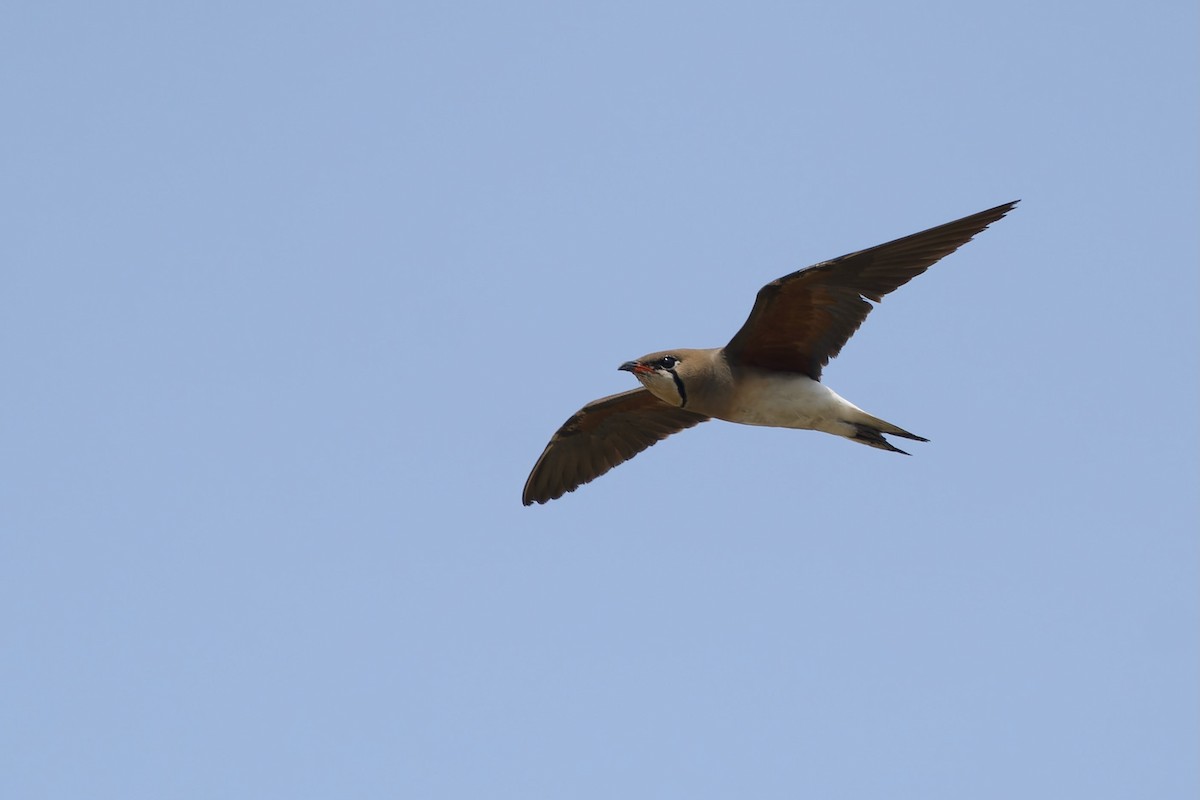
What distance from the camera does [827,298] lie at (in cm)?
999

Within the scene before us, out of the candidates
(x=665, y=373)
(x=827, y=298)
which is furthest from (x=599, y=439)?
(x=827, y=298)

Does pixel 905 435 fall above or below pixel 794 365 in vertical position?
below

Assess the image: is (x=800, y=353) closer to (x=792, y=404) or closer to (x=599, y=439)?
(x=792, y=404)

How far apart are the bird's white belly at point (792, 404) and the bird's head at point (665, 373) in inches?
16.6

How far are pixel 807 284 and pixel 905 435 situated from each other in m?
1.31

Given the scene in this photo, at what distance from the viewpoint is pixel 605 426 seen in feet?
40.0

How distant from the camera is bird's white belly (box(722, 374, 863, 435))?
33.2 ft

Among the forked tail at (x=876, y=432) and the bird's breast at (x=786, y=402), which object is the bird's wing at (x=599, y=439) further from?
the forked tail at (x=876, y=432)

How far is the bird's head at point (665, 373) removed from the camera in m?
10.4

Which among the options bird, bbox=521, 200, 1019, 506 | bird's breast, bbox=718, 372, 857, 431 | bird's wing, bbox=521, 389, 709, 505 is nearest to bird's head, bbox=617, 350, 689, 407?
bird, bbox=521, 200, 1019, 506

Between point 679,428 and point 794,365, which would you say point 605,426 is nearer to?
point 679,428

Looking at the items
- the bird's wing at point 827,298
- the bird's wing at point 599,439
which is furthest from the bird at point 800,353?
the bird's wing at point 599,439

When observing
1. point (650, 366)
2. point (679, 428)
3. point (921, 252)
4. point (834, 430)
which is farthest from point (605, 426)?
point (921, 252)

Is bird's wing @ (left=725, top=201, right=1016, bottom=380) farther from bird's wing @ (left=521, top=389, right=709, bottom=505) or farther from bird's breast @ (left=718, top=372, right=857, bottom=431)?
bird's wing @ (left=521, top=389, right=709, bottom=505)
